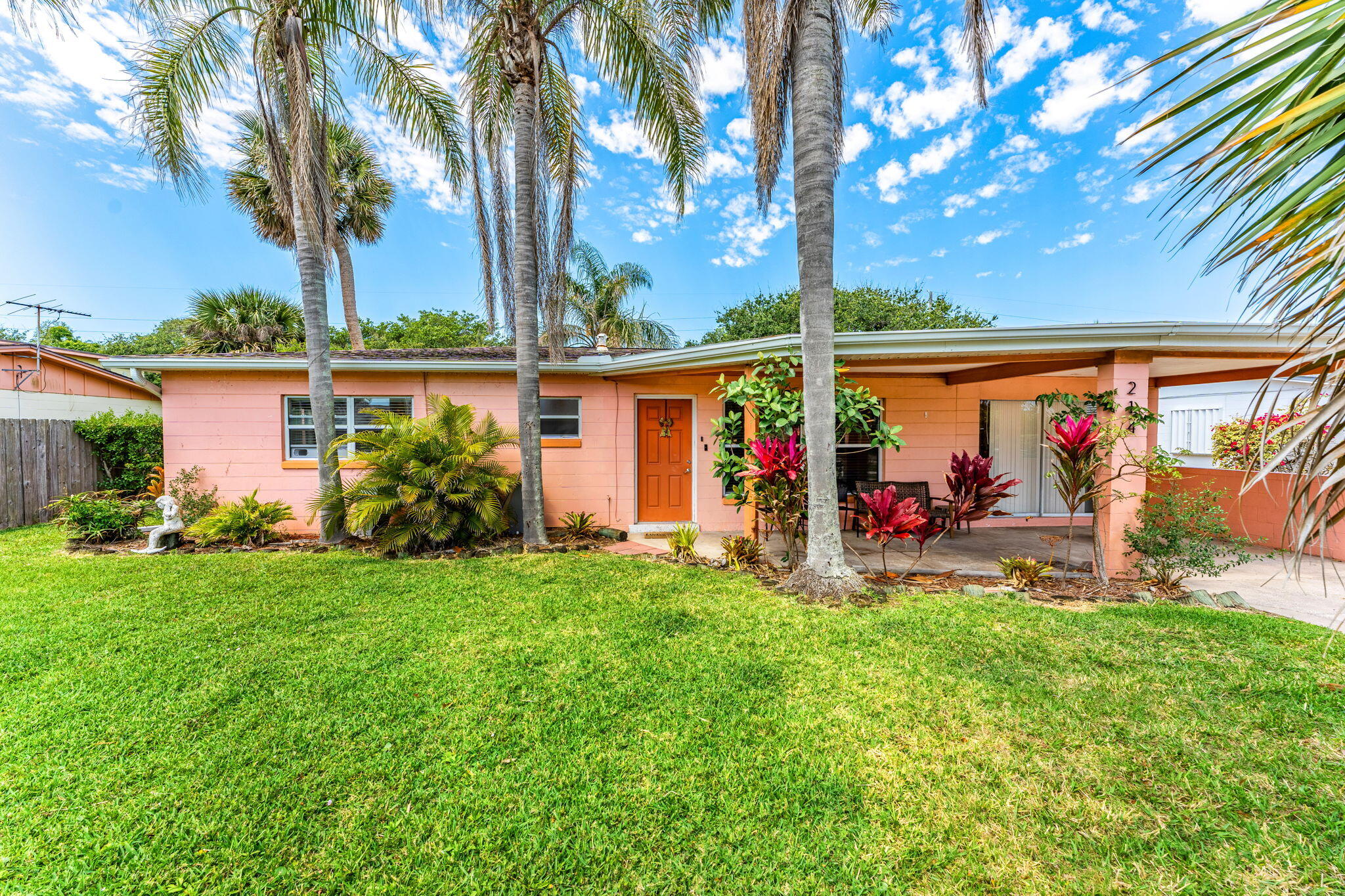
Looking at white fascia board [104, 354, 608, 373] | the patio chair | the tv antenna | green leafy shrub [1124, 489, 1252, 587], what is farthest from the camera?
the tv antenna

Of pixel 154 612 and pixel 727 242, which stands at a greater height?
pixel 727 242

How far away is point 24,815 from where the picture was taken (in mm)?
2191

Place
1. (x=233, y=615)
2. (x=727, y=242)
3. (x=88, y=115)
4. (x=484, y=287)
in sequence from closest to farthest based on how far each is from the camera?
(x=233, y=615) < (x=484, y=287) < (x=88, y=115) < (x=727, y=242)

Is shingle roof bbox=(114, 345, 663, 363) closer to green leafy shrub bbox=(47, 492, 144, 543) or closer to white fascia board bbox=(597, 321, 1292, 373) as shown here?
green leafy shrub bbox=(47, 492, 144, 543)

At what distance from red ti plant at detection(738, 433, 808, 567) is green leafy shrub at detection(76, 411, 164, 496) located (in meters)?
11.5

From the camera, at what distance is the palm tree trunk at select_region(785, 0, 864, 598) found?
465 centimetres

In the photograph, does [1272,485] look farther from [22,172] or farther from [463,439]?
[22,172]

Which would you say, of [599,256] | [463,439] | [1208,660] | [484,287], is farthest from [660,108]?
[599,256]

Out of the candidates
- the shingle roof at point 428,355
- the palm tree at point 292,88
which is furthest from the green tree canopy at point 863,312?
the palm tree at point 292,88

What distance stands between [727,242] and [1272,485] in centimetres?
1741

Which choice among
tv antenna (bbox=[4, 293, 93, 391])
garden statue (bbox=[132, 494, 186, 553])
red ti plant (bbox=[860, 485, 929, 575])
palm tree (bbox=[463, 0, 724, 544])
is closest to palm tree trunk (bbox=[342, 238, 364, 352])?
tv antenna (bbox=[4, 293, 93, 391])

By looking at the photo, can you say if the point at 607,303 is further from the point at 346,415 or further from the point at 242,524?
the point at 242,524

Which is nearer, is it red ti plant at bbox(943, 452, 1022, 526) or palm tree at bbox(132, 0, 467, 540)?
red ti plant at bbox(943, 452, 1022, 526)

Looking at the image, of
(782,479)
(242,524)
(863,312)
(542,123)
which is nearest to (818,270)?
(782,479)
